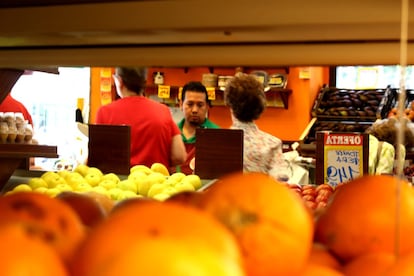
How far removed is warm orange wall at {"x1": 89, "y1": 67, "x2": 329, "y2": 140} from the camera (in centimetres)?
745

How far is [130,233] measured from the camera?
47 cm

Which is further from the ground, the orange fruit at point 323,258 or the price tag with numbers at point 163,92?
the price tag with numbers at point 163,92

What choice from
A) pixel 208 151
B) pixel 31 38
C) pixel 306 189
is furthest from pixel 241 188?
pixel 208 151

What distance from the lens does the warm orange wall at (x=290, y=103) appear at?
7.45 metres

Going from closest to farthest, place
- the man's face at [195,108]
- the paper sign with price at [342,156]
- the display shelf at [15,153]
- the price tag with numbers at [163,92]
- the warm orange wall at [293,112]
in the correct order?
1. the display shelf at [15,153]
2. the paper sign with price at [342,156]
3. the man's face at [195,108]
4. the price tag with numbers at [163,92]
5. the warm orange wall at [293,112]

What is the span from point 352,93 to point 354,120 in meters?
0.45

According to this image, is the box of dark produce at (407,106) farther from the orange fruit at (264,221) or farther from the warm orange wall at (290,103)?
the orange fruit at (264,221)

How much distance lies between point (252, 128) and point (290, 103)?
4.13 metres

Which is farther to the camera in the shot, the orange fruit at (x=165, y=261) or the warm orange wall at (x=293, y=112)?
the warm orange wall at (x=293, y=112)

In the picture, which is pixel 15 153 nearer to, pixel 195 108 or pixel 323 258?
pixel 195 108

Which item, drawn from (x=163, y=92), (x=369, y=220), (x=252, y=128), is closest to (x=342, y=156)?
(x=252, y=128)

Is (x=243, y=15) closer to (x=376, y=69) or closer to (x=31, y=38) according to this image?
(x=31, y=38)

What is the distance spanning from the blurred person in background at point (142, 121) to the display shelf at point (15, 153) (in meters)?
0.94

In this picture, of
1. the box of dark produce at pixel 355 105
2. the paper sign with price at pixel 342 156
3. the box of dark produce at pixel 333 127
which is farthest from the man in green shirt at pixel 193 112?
the box of dark produce at pixel 355 105
